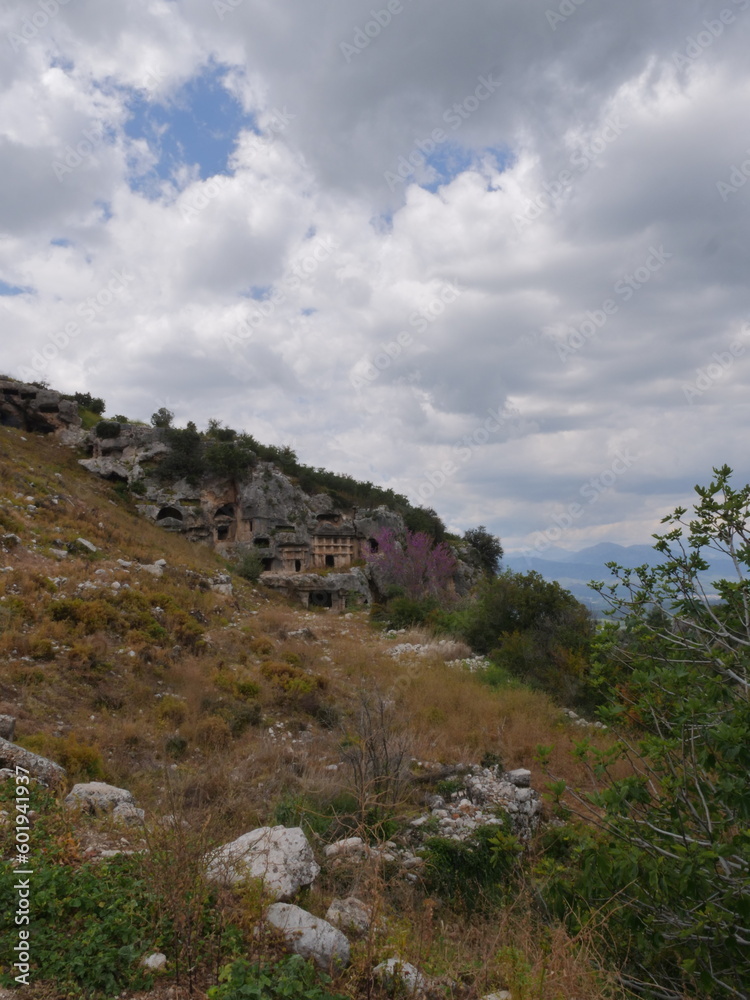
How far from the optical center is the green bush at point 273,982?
225 centimetres

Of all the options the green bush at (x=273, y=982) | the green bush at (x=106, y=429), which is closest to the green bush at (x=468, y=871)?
the green bush at (x=273, y=982)

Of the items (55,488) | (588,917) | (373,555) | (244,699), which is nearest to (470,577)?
(373,555)

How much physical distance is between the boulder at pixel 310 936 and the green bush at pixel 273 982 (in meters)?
0.12

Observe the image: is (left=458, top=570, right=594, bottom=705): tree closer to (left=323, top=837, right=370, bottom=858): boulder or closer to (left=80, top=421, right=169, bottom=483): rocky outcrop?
(left=323, top=837, right=370, bottom=858): boulder

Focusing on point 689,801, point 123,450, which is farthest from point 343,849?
point 123,450

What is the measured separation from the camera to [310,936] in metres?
2.73

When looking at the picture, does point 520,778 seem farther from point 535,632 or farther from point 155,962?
point 535,632

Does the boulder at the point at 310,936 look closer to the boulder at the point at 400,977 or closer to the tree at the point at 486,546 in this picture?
the boulder at the point at 400,977

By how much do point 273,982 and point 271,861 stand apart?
37.3 inches

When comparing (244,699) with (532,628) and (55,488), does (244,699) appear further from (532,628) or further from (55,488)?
(55,488)

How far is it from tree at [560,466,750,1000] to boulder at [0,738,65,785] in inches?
162

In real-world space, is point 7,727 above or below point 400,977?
above

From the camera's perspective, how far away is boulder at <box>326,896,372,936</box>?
9.87 feet

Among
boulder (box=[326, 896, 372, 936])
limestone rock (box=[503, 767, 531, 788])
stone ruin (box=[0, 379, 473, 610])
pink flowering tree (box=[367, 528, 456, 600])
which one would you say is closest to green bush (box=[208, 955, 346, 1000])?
boulder (box=[326, 896, 372, 936])
